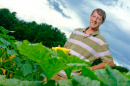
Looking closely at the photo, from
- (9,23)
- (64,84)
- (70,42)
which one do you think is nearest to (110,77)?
(64,84)

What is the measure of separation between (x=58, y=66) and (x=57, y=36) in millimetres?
34838

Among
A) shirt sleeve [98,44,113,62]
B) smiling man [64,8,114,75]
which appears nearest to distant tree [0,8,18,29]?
smiling man [64,8,114,75]

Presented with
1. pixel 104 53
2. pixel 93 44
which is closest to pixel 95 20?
pixel 93 44

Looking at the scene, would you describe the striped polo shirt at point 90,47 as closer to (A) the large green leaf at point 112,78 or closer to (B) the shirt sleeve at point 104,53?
(B) the shirt sleeve at point 104,53

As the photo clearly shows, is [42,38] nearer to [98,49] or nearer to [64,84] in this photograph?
[98,49]

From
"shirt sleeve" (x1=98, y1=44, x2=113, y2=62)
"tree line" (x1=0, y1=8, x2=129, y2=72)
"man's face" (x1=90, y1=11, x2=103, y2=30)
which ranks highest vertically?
"tree line" (x1=0, y1=8, x2=129, y2=72)

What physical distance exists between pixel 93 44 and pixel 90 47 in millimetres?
73

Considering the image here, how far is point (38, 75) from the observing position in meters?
1.64

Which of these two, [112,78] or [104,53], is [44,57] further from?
[104,53]

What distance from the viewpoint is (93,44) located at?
3465mm

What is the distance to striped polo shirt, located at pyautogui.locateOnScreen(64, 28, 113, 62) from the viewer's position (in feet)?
11.1

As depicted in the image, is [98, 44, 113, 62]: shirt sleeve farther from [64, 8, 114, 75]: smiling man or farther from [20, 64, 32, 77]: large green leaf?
[20, 64, 32, 77]: large green leaf

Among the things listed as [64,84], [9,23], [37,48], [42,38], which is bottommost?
[64,84]

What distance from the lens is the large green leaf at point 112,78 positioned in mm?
572
